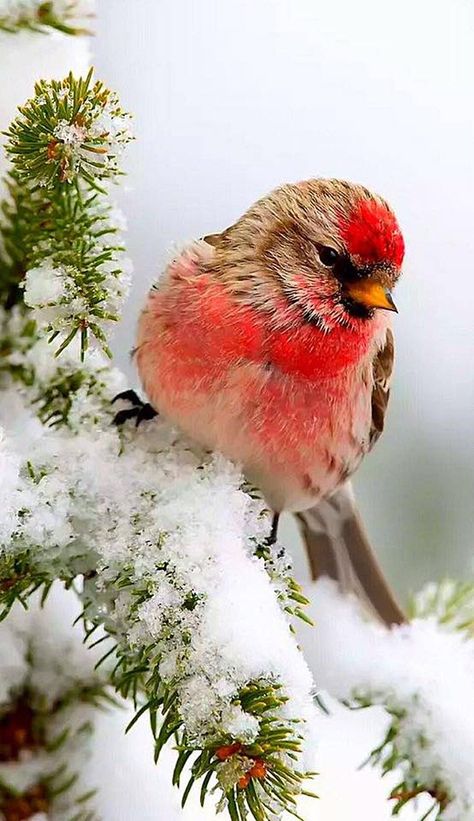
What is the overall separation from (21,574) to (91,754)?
17 centimetres

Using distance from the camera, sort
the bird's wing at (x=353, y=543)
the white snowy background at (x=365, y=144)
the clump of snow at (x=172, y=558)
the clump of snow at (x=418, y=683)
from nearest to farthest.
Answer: the clump of snow at (x=172, y=558) → the clump of snow at (x=418, y=683) → the bird's wing at (x=353, y=543) → the white snowy background at (x=365, y=144)

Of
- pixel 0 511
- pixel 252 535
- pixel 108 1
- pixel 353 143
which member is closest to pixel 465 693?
pixel 252 535

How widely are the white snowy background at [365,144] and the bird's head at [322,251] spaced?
0.40 metres

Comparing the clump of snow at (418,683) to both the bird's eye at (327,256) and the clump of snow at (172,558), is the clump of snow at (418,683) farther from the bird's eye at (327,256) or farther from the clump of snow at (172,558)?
the bird's eye at (327,256)

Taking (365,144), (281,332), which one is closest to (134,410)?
(281,332)

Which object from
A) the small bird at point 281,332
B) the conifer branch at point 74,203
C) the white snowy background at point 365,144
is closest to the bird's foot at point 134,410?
the small bird at point 281,332

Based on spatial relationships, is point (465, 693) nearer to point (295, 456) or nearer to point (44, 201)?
point (295, 456)

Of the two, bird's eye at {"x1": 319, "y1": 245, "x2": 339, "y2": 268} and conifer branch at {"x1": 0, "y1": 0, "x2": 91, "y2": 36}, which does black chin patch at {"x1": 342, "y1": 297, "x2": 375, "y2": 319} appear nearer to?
bird's eye at {"x1": 319, "y1": 245, "x2": 339, "y2": 268}

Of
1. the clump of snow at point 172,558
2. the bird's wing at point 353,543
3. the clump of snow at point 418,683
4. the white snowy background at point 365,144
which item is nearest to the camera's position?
the clump of snow at point 172,558

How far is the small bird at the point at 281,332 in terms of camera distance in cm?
58

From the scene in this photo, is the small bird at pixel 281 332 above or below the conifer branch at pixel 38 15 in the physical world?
below

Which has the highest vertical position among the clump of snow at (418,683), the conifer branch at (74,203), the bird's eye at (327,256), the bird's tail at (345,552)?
the bird's eye at (327,256)

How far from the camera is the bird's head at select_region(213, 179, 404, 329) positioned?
56 cm

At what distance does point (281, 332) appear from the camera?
596 millimetres
